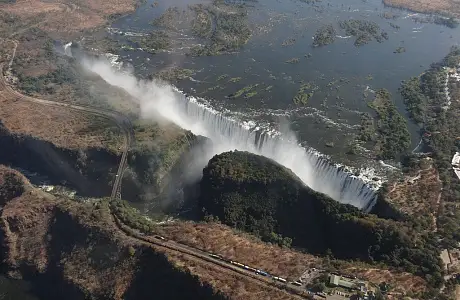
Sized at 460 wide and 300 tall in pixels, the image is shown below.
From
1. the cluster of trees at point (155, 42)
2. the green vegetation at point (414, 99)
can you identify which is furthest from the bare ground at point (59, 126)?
the green vegetation at point (414, 99)

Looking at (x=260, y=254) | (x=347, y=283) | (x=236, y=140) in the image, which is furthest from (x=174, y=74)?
(x=347, y=283)

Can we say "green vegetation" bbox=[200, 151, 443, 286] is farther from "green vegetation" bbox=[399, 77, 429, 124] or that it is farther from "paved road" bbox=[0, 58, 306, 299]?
"green vegetation" bbox=[399, 77, 429, 124]

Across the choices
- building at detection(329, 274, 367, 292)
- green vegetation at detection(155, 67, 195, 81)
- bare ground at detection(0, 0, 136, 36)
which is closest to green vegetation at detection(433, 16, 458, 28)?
green vegetation at detection(155, 67, 195, 81)

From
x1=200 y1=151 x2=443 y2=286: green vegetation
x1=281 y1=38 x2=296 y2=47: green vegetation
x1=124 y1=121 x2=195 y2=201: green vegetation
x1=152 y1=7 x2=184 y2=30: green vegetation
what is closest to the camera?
x1=200 y1=151 x2=443 y2=286: green vegetation

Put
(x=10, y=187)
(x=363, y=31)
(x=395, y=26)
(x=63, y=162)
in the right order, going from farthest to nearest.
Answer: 1. (x=395, y=26)
2. (x=363, y=31)
3. (x=63, y=162)
4. (x=10, y=187)

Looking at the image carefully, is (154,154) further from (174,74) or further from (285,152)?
(174,74)
